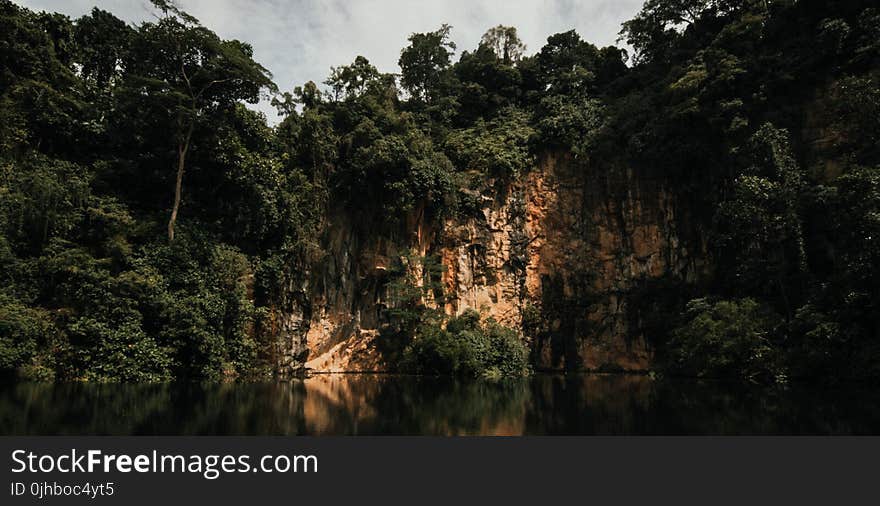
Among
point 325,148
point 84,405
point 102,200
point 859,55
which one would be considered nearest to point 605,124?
point 859,55

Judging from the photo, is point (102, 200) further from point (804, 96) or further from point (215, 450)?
point (804, 96)

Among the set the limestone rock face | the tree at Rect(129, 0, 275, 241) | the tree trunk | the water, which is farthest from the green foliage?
the water

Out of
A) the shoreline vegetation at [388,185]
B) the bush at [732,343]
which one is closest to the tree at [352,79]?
the shoreline vegetation at [388,185]

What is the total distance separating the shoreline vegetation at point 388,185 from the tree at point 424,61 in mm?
4660

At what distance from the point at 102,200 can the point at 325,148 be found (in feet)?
29.1

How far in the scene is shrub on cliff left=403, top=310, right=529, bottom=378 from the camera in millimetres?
18797

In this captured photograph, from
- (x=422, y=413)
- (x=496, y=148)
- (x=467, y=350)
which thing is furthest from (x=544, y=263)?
(x=422, y=413)

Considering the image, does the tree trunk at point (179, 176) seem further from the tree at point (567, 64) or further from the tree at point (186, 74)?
the tree at point (567, 64)

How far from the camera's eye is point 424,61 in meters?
30.8

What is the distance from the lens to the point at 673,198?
2356 centimetres

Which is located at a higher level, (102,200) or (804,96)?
(804,96)

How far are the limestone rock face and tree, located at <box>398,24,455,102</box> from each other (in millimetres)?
9543

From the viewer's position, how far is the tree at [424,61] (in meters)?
30.6

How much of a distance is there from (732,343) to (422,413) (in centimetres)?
1064
